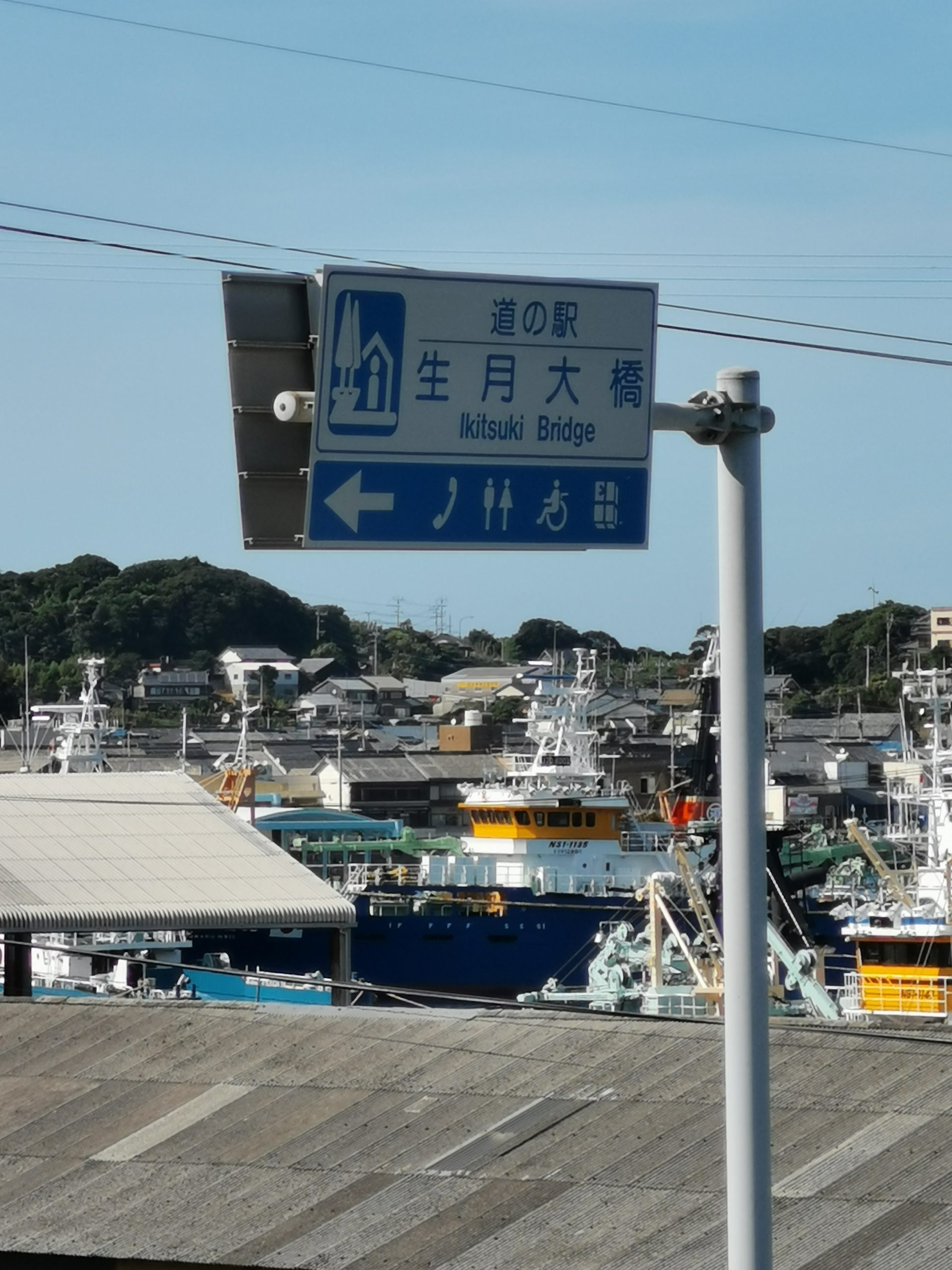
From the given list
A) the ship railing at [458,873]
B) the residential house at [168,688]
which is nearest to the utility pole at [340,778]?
the ship railing at [458,873]

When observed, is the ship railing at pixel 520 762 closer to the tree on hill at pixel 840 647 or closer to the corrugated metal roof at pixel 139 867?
the corrugated metal roof at pixel 139 867

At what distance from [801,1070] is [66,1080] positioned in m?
2.99

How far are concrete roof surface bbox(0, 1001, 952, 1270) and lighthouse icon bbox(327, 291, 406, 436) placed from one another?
2827mm

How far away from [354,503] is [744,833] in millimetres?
1029

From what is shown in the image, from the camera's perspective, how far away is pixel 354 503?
312 cm

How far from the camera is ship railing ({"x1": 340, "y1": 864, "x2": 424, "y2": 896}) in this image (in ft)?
99.6

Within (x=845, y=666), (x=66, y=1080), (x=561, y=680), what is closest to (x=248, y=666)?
(x=845, y=666)

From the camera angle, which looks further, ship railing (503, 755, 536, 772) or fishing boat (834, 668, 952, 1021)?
ship railing (503, 755, 536, 772)

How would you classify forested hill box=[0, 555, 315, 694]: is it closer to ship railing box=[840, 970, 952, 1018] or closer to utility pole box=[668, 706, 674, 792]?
utility pole box=[668, 706, 674, 792]

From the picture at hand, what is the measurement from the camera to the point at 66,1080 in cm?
656

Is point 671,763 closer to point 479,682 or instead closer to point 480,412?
point 479,682

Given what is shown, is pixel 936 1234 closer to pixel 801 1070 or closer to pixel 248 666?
pixel 801 1070

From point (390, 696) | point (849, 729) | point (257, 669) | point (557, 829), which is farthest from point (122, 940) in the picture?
point (257, 669)

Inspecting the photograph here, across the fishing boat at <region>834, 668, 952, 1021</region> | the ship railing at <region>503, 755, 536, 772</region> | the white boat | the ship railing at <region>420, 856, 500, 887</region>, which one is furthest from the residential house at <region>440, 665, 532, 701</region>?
the fishing boat at <region>834, 668, 952, 1021</region>
